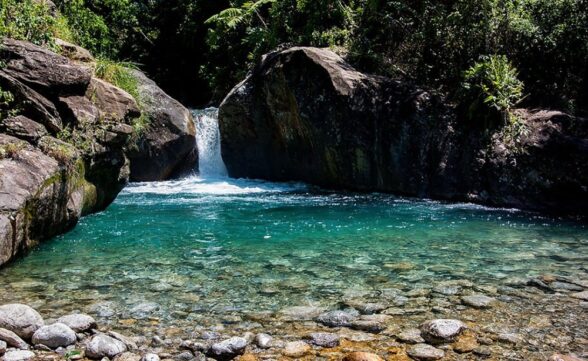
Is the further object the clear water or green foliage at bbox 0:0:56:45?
green foliage at bbox 0:0:56:45

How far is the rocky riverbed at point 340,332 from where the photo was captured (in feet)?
15.6

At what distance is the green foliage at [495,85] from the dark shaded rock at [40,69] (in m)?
9.25

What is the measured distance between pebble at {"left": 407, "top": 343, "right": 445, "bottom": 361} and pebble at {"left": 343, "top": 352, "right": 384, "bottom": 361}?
0.32 meters

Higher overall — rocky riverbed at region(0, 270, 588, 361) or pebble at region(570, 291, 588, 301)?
pebble at region(570, 291, 588, 301)

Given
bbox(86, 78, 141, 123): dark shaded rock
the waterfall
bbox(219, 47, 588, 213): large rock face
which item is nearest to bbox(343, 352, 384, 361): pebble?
bbox(86, 78, 141, 123): dark shaded rock

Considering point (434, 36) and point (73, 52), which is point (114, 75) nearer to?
point (73, 52)

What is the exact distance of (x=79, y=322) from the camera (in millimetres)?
5152

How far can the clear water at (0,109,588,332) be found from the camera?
6.22 metres

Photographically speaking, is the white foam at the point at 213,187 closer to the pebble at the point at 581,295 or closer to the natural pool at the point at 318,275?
the natural pool at the point at 318,275

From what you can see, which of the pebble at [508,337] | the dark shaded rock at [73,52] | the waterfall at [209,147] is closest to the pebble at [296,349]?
the pebble at [508,337]

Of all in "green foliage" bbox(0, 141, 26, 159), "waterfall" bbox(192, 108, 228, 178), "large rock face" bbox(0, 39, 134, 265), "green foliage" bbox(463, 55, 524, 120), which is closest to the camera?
"large rock face" bbox(0, 39, 134, 265)

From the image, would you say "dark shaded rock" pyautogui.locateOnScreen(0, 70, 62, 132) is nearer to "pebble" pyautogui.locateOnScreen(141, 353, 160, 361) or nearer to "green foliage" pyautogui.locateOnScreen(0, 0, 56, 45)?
"green foliage" pyautogui.locateOnScreen(0, 0, 56, 45)

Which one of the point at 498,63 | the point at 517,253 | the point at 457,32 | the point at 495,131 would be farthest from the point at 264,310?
the point at 457,32

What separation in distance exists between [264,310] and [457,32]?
12.4m
